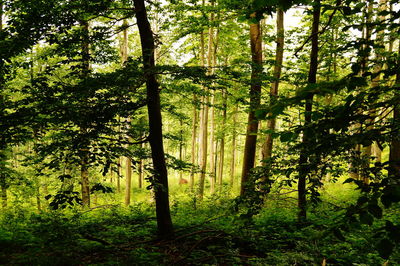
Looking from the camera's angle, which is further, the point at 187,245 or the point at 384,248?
the point at 187,245

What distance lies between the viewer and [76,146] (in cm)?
392

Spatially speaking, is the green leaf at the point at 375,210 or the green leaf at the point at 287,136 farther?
the green leaf at the point at 287,136

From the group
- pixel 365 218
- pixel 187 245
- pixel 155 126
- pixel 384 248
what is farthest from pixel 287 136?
pixel 187 245

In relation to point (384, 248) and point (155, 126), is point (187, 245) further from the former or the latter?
point (384, 248)

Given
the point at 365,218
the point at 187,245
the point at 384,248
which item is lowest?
the point at 187,245

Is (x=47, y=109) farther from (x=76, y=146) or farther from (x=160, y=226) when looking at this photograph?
(x=160, y=226)

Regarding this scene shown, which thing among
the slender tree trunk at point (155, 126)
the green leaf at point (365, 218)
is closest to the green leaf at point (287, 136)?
the green leaf at point (365, 218)

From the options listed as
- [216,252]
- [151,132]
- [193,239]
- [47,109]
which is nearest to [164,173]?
[151,132]

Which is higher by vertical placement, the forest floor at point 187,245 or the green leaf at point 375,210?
the green leaf at point 375,210

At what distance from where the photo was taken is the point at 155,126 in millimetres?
5859

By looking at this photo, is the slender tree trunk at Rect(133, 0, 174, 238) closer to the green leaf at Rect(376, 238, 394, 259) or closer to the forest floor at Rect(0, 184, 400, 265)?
the forest floor at Rect(0, 184, 400, 265)

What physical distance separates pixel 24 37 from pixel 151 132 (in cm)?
299

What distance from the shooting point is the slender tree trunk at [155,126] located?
17.4 feet

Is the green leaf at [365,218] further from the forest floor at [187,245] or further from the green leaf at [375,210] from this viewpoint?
the forest floor at [187,245]
